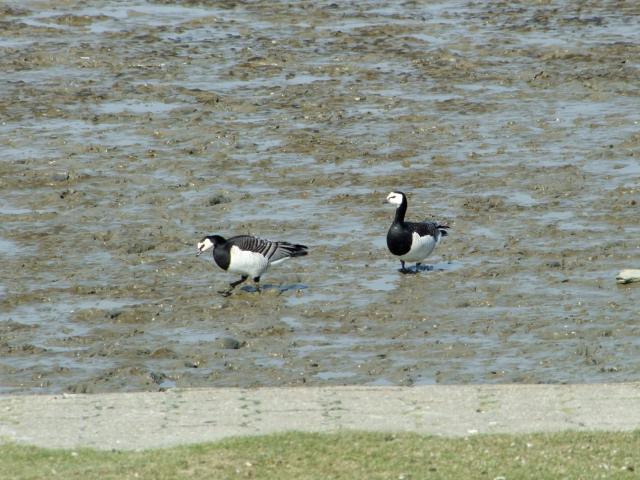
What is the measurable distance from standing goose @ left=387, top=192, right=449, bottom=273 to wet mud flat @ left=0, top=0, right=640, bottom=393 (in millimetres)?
289

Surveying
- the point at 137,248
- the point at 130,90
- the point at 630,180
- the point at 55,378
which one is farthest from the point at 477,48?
the point at 55,378

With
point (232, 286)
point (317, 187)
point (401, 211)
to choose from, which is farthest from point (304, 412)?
point (317, 187)

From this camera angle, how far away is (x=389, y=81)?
31.5 metres

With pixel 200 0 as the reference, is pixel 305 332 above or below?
above

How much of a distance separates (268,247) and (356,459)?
26.9 feet

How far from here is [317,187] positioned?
2469cm

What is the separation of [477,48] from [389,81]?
3.67 metres

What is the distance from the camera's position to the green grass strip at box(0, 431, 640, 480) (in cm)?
1189

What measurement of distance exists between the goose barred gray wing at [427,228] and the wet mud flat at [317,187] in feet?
1.50

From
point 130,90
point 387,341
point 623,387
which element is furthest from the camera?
point 130,90

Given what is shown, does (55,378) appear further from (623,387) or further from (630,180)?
(630,180)

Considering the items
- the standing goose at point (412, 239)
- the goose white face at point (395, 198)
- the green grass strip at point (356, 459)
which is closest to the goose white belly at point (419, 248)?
the standing goose at point (412, 239)

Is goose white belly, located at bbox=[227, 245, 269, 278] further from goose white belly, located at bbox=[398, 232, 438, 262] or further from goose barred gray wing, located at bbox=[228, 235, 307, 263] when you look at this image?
goose white belly, located at bbox=[398, 232, 438, 262]

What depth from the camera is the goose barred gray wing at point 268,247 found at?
20.1 m
